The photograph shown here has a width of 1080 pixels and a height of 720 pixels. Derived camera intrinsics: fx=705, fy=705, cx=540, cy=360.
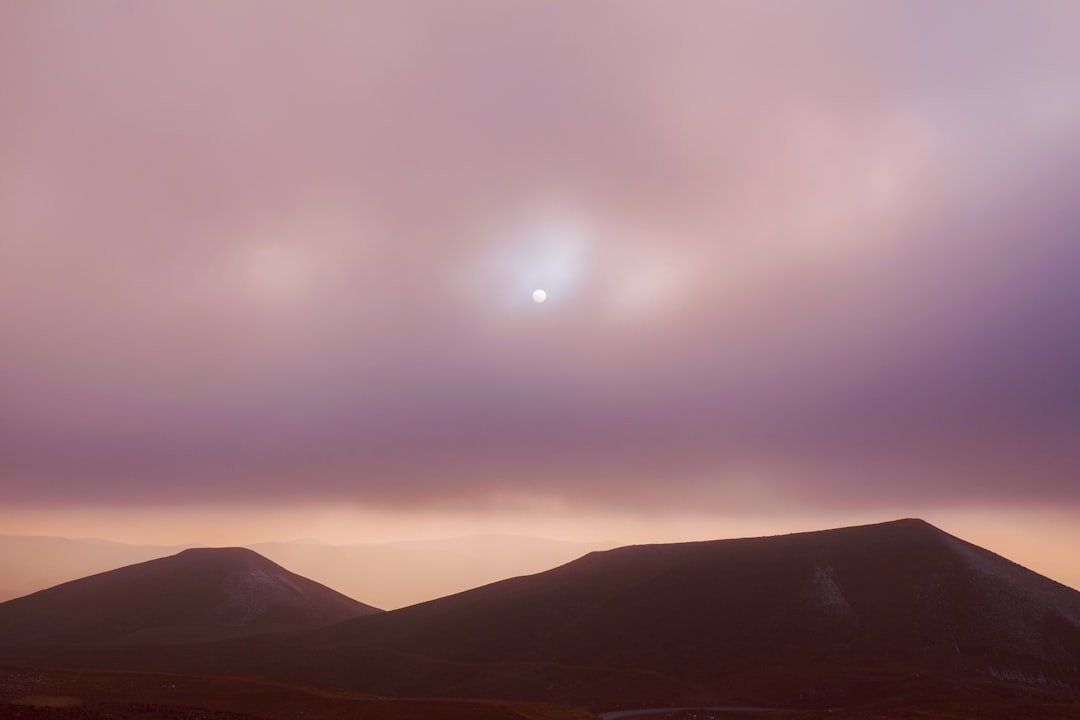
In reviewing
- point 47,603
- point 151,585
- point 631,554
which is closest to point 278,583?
point 151,585

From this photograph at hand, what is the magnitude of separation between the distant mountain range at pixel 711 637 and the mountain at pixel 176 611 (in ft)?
9.93

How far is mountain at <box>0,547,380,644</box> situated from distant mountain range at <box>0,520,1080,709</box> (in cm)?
303

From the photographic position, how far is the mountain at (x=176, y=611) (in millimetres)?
164000

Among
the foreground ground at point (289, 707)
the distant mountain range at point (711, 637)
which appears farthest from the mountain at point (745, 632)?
the foreground ground at point (289, 707)

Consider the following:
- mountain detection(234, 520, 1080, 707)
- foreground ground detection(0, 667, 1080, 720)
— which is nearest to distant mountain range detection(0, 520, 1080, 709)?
mountain detection(234, 520, 1080, 707)

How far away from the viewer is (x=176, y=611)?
581 feet

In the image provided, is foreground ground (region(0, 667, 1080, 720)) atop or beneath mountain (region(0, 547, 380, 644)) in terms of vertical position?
beneath

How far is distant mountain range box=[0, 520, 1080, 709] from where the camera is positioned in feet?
311

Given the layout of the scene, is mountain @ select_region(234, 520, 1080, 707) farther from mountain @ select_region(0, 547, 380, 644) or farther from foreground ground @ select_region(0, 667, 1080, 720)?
mountain @ select_region(0, 547, 380, 644)

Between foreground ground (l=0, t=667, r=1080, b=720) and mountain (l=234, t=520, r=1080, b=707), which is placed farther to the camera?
mountain (l=234, t=520, r=1080, b=707)

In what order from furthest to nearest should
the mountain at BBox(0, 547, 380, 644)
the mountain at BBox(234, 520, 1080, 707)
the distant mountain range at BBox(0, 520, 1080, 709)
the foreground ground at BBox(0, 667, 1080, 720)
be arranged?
the mountain at BBox(0, 547, 380, 644)
the mountain at BBox(234, 520, 1080, 707)
the distant mountain range at BBox(0, 520, 1080, 709)
the foreground ground at BBox(0, 667, 1080, 720)

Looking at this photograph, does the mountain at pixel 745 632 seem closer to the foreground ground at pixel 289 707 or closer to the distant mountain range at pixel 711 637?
the distant mountain range at pixel 711 637

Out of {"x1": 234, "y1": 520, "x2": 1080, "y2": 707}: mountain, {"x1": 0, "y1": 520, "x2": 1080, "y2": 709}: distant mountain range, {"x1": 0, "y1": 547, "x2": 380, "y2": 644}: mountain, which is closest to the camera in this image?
{"x1": 0, "y1": 520, "x2": 1080, "y2": 709}: distant mountain range

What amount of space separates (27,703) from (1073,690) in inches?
4829
